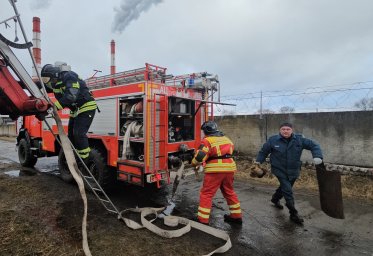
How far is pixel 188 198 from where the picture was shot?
5.72 m

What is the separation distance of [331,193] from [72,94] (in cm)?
421

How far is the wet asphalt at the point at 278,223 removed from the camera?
3.59 meters

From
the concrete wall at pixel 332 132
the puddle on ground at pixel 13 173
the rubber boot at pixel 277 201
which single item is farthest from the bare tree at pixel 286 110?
the puddle on ground at pixel 13 173

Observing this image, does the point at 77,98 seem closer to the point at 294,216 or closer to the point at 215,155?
the point at 215,155

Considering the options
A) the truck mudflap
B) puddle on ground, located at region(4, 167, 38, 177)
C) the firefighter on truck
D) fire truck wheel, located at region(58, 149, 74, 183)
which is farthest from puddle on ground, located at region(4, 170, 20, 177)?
the truck mudflap

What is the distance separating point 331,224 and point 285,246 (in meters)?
1.22

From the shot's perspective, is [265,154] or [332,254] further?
[265,154]

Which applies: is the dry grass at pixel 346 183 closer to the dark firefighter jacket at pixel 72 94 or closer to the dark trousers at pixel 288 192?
the dark trousers at pixel 288 192

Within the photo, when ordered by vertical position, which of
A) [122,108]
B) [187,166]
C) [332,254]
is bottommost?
[332,254]

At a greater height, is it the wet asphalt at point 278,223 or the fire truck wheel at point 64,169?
the fire truck wheel at point 64,169

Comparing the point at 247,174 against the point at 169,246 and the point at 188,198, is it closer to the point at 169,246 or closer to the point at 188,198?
the point at 188,198

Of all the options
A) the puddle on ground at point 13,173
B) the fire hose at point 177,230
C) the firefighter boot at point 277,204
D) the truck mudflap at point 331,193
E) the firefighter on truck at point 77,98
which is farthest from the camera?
the puddle on ground at point 13,173

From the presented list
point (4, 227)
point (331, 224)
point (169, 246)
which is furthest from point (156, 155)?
point (331, 224)

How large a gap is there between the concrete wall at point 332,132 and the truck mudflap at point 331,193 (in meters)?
3.33
